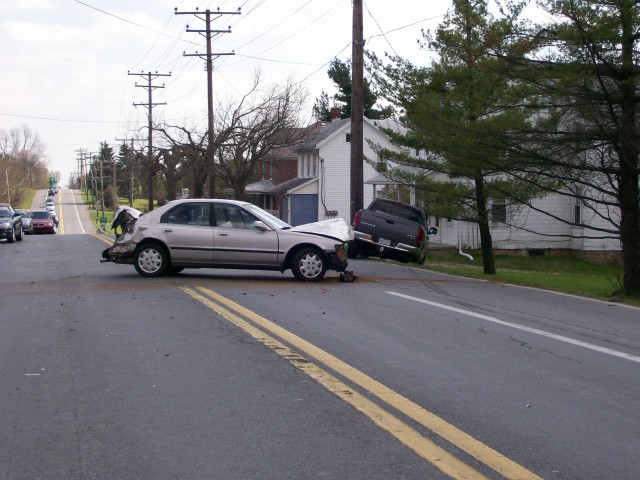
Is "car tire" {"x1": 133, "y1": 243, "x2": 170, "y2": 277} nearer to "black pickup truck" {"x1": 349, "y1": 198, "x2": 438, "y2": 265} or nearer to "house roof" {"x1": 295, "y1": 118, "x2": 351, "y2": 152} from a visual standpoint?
"black pickup truck" {"x1": 349, "y1": 198, "x2": 438, "y2": 265}

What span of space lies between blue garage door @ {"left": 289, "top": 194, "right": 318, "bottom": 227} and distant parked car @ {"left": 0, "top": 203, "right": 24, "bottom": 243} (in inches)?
812

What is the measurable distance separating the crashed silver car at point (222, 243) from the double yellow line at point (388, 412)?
499 cm

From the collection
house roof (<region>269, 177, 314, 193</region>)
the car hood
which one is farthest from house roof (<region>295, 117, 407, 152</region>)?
the car hood

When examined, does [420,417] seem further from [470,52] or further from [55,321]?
[470,52]

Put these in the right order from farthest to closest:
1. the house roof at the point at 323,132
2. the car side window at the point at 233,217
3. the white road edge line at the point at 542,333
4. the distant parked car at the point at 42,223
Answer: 1. the distant parked car at the point at 42,223
2. the house roof at the point at 323,132
3. the car side window at the point at 233,217
4. the white road edge line at the point at 542,333

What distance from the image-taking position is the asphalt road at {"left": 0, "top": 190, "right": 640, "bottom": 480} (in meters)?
5.29

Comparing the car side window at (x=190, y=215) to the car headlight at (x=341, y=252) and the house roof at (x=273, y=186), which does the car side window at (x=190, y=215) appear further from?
the house roof at (x=273, y=186)

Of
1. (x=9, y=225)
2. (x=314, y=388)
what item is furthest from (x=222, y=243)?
(x=9, y=225)

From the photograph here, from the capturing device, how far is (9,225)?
33344mm

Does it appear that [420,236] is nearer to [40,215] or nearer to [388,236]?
[388,236]

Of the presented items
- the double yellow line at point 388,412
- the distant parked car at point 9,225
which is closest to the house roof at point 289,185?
the distant parked car at point 9,225

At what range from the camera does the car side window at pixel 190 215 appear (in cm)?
1570

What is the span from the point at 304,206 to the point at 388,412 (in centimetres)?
4683

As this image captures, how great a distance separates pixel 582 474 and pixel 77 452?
325 centimetres
